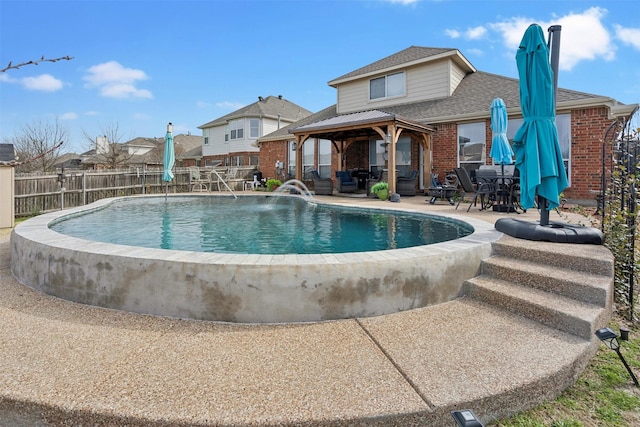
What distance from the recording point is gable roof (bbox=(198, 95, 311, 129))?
28.8 meters

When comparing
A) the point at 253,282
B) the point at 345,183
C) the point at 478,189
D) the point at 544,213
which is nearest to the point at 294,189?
the point at 345,183

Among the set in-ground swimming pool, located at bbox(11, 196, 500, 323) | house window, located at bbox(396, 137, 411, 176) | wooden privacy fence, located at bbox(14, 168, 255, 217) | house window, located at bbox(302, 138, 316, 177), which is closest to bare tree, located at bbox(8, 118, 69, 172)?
wooden privacy fence, located at bbox(14, 168, 255, 217)

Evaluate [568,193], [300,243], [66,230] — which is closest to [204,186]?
[66,230]

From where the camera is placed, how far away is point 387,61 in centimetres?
1642

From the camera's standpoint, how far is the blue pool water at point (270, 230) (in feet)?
17.2

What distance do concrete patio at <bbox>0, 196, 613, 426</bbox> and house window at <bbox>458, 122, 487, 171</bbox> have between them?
9.69m

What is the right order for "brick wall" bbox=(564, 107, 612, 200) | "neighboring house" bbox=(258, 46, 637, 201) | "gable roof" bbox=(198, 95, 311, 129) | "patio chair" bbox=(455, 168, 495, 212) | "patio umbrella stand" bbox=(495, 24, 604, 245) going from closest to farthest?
"patio umbrella stand" bbox=(495, 24, 604, 245), "patio chair" bbox=(455, 168, 495, 212), "brick wall" bbox=(564, 107, 612, 200), "neighboring house" bbox=(258, 46, 637, 201), "gable roof" bbox=(198, 95, 311, 129)

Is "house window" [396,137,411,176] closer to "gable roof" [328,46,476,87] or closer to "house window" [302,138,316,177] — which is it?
"gable roof" [328,46,476,87]

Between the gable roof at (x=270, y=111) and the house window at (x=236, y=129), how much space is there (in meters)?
0.47

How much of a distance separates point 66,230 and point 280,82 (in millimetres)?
28072

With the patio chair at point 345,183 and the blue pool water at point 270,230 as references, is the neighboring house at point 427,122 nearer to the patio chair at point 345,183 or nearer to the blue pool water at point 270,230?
the patio chair at point 345,183

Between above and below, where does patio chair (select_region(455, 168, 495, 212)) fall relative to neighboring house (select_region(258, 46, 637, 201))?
below

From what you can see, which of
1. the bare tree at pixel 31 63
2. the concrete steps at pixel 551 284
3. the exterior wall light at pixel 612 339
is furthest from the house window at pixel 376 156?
the bare tree at pixel 31 63

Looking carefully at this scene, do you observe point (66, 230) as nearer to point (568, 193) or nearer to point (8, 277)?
point (8, 277)
